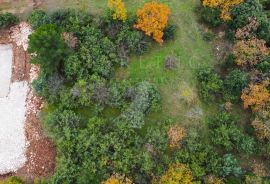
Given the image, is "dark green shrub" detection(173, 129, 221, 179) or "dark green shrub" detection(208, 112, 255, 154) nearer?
"dark green shrub" detection(173, 129, 221, 179)

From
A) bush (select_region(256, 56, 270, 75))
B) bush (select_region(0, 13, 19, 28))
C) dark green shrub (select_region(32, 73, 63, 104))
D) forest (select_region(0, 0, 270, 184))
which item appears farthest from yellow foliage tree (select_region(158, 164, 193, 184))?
bush (select_region(0, 13, 19, 28))

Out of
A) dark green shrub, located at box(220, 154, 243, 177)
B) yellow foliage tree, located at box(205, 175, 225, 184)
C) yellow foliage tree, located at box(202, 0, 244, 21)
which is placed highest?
yellow foliage tree, located at box(202, 0, 244, 21)

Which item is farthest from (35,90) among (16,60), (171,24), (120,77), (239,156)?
(239,156)

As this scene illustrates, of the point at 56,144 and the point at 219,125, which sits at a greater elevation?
the point at 219,125

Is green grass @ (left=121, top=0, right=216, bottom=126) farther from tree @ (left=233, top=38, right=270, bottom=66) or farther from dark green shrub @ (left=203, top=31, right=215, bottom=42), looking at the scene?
tree @ (left=233, top=38, right=270, bottom=66)

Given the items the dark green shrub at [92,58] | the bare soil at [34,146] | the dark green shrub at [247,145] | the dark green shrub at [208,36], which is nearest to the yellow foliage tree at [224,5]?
the dark green shrub at [208,36]

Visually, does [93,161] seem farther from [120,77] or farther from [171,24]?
[171,24]

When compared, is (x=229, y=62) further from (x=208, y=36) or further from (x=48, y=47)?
(x=48, y=47)
